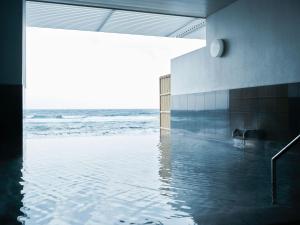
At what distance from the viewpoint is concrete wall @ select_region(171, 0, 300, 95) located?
7.14 meters

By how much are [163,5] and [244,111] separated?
3.93 metres

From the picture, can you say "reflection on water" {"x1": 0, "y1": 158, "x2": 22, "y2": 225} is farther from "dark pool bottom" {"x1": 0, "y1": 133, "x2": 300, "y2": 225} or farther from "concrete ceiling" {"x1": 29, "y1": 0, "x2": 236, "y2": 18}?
"concrete ceiling" {"x1": 29, "y1": 0, "x2": 236, "y2": 18}

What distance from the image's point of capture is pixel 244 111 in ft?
28.9

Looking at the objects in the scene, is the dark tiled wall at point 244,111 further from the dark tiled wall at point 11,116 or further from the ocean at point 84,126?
the dark tiled wall at point 11,116

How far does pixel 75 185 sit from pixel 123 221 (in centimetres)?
165

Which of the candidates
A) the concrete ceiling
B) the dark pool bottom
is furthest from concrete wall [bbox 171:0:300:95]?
the dark pool bottom

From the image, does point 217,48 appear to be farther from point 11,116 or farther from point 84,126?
point 84,126

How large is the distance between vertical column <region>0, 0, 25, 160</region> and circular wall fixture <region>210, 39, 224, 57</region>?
18.7ft

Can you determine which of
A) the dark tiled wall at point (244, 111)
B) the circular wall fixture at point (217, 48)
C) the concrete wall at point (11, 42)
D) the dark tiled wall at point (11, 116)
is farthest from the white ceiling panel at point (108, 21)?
the dark tiled wall at point (11, 116)

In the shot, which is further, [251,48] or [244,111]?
[244,111]

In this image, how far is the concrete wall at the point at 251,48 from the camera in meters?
7.14

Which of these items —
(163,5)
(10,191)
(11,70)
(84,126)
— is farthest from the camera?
(84,126)

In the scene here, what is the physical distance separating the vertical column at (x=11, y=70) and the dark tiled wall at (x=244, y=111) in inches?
230

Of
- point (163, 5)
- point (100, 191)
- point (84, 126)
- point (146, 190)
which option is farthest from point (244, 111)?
point (84, 126)
